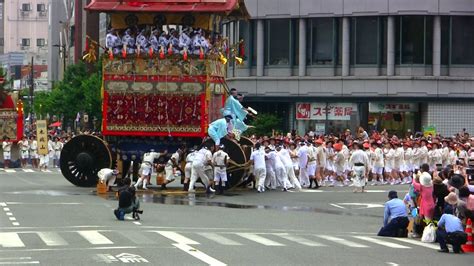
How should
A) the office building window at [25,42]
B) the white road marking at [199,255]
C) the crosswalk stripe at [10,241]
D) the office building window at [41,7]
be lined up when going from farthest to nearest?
1. the office building window at [25,42]
2. the office building window at [41,7]
3. the crosswalk stripe at [10,241]
4. the white road marking at [199,255]

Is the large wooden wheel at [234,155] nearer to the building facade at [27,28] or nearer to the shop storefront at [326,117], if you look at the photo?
the shop storefront at [326,117]

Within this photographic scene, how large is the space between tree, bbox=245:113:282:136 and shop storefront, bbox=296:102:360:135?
4.56ft

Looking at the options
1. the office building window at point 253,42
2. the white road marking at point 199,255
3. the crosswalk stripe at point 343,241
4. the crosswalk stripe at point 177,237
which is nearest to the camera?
the white road marking at point 199,255

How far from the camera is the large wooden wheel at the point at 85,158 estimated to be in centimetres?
3547

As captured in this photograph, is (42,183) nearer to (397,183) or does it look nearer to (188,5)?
(188,5)

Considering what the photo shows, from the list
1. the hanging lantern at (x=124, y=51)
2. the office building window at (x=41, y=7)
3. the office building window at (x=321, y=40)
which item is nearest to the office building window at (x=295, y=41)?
the office building window at (x=321, y=40)

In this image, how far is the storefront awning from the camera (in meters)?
34.0

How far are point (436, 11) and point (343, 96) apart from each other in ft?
21.5

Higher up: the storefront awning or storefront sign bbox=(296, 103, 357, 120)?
the storefront awning

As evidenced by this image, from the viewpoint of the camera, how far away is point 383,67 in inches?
2320

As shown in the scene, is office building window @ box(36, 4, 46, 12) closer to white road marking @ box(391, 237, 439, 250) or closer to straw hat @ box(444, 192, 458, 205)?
white road marking @ box(391, 237, 439, 250)

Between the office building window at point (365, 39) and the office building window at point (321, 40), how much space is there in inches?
47.3

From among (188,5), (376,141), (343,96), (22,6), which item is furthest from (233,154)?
(22,6)


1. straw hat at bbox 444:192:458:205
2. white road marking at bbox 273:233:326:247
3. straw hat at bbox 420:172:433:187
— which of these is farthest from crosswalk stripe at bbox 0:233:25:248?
straw hat at bbox 420:172:433:187
